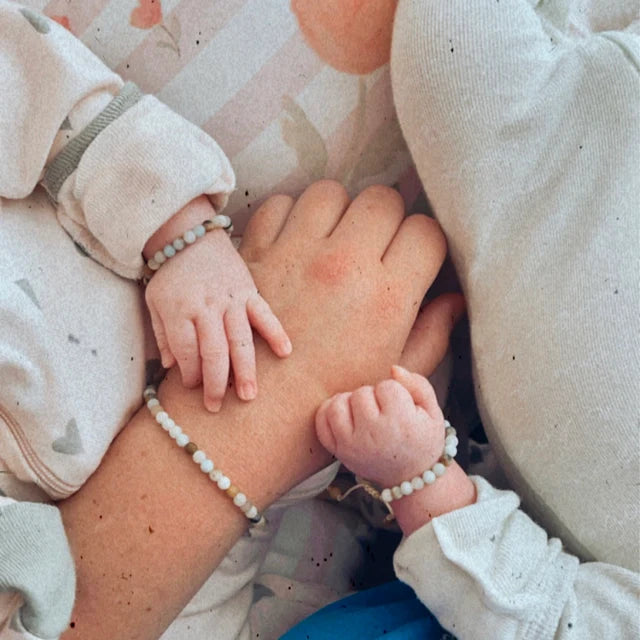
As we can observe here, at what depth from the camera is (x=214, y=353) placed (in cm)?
57

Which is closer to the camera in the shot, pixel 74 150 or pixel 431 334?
pixel 74 150

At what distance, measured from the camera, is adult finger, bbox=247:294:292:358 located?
59 centimetres

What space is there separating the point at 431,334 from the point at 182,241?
0.82ft

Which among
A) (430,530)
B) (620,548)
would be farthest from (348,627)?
(620,548)

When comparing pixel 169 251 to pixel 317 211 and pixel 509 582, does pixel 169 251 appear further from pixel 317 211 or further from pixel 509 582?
pixel 509 582

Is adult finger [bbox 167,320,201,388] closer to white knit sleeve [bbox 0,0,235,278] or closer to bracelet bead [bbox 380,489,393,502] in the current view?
white knit sleeve [bbox 0,0,235,278]

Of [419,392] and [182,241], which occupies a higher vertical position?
[182,241]

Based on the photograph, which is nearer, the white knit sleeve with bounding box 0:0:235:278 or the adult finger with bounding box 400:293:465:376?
the white knit sleeve with bounding box 0:0:235:278

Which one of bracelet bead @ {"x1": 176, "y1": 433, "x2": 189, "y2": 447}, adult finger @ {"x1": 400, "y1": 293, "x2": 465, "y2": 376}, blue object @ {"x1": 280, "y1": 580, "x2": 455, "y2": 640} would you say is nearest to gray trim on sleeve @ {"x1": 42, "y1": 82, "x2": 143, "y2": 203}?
bracelet bead @ {"x1": 176, "y1": 433, "x2": 189, "y2": 447}

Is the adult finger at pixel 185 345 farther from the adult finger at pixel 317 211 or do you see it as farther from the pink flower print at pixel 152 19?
the pink flower print at pixel 152 19

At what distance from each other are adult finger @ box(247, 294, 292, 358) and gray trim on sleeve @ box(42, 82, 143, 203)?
0.18 meters

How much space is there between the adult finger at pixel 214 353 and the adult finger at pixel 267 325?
3 centimetres

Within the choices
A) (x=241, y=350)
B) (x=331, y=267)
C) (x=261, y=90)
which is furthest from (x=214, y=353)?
(x=261, y=90)

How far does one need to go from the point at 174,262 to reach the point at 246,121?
15 centimetres
